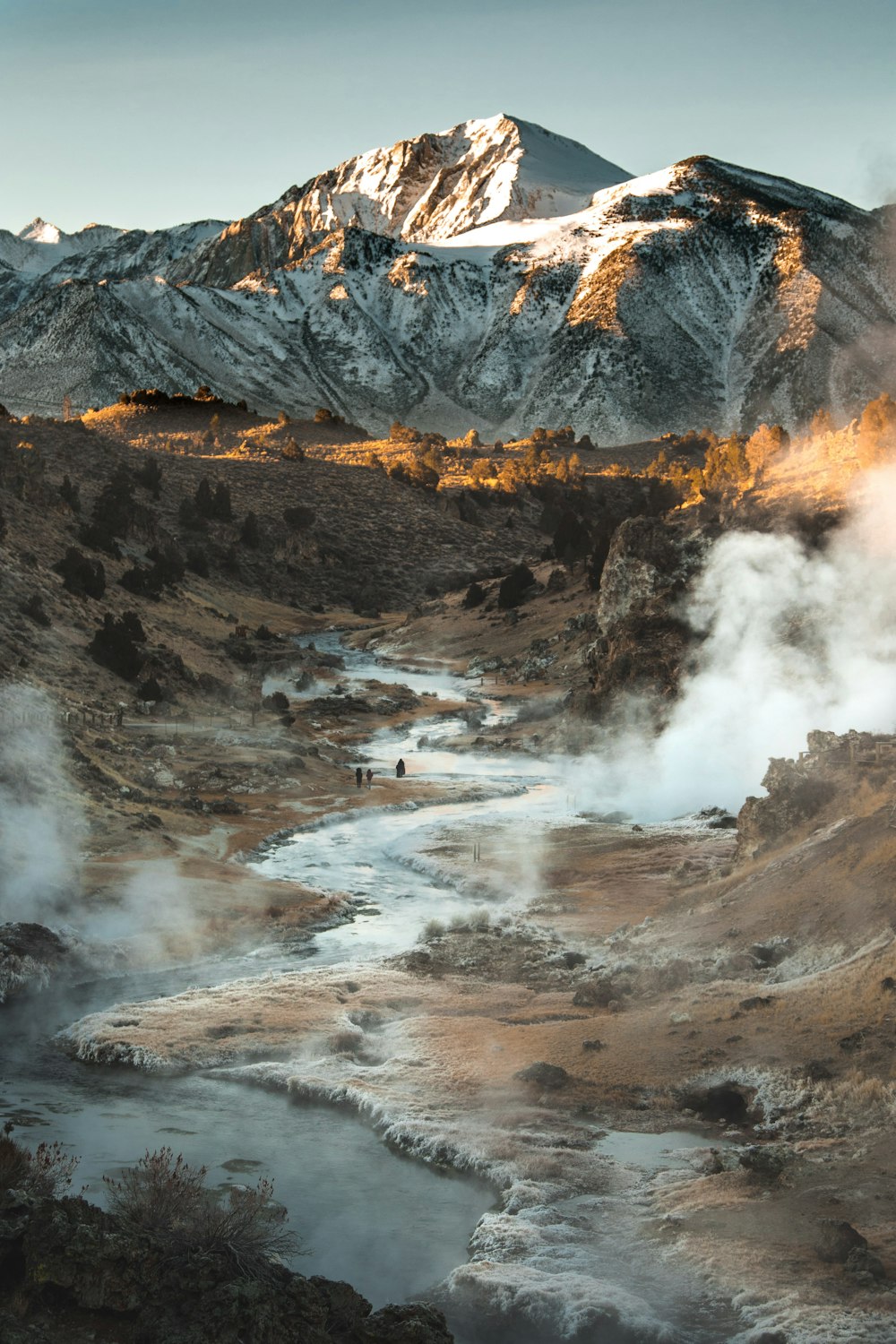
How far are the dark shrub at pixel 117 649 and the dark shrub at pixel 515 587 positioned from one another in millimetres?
25515

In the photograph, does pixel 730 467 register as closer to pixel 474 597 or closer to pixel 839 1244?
pixel 474 597

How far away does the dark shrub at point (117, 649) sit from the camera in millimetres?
46594

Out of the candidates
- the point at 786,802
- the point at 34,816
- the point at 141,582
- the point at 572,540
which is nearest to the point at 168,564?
the point at 141,582

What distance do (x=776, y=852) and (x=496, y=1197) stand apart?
35.6 feet

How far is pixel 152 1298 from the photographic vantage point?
10.5 metres

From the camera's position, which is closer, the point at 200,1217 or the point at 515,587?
A: the point at 200,1217

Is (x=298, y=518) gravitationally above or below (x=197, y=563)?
above

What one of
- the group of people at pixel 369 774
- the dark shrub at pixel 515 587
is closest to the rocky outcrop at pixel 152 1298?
the group of people at pixel 369 774

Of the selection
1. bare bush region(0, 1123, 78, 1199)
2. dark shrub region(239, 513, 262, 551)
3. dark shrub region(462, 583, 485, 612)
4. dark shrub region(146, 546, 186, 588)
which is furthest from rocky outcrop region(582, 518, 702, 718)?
dark shrub region(239, 513, 262, 551)

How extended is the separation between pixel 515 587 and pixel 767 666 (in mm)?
32032

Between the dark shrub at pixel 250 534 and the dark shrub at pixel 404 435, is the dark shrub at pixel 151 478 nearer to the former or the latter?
the dark shrub at pixel 250 534

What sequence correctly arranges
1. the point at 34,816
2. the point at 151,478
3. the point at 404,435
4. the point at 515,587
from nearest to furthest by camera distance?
the point at 34,816, the point at 515,587, the point at 151,478, the point at 404,435

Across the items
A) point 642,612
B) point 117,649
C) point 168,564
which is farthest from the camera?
point 168,564

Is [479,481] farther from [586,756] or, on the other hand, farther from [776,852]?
[776,852]
